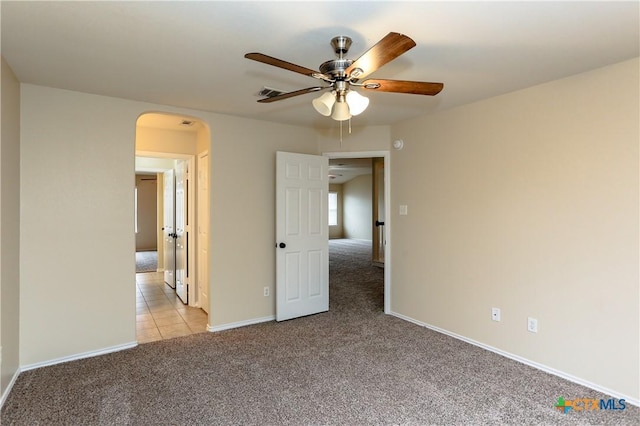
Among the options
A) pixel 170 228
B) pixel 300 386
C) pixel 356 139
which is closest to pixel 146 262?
pixel 170 228

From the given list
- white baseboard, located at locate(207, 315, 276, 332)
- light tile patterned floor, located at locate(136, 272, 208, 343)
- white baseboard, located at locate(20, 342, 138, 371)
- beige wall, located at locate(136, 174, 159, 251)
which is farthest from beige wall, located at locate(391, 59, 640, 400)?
beige wall, located at locate(136, 174, 159, 251)

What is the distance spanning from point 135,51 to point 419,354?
3.26m

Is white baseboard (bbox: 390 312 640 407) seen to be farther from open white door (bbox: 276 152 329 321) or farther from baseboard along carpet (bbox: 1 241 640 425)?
open white door (bbox: 276 152 329 321)

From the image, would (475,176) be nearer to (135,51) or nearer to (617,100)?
(617,100)

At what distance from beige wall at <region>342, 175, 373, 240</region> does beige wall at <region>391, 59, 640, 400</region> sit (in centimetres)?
883

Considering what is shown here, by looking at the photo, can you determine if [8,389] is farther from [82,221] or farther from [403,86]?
[403,86]

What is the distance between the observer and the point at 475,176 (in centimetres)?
336

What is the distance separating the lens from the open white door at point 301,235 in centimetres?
404

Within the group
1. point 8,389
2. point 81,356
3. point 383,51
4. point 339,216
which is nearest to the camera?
point 383,51

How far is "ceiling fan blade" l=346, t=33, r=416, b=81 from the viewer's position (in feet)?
4.99

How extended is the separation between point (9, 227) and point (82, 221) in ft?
1.84

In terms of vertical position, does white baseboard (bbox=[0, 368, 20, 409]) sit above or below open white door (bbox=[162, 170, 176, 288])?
below

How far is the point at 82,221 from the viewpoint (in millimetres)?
3043

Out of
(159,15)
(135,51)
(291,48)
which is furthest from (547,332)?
(135,51)
